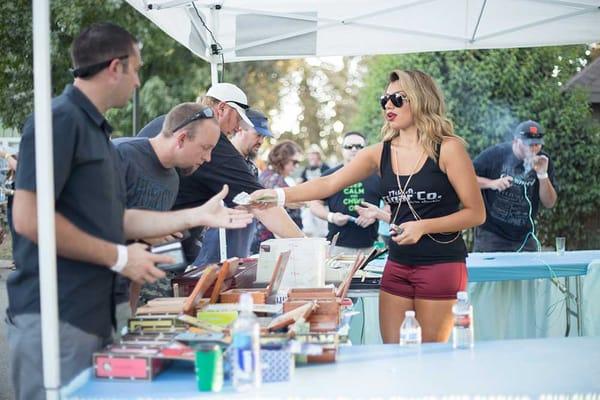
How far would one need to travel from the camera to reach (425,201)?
3410 millimetres

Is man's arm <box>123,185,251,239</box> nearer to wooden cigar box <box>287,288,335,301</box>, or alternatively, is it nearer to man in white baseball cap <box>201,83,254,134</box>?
wooden cigar box <box>287,288,335,301</box>

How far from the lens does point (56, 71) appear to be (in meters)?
10.4

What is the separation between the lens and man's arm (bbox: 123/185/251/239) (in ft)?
8.48

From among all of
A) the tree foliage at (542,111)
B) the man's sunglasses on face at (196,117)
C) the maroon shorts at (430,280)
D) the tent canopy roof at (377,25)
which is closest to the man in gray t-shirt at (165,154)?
the man's sunglasses on face at (196,117)

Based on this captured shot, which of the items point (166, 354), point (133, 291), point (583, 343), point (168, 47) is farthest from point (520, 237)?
point (168, 47)

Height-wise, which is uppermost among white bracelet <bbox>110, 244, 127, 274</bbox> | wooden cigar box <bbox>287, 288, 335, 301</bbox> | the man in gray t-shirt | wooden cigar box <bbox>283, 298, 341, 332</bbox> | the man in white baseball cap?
the man in white baseball cap

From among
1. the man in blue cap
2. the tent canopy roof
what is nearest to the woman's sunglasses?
the man in blue cap

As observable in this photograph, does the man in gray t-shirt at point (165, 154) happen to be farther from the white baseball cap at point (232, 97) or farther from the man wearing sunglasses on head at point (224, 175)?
the white baseball cap at point (232, 97)

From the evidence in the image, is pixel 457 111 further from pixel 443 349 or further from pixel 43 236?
pixel 43 236

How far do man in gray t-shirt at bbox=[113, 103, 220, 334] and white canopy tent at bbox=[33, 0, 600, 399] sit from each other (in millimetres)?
1848

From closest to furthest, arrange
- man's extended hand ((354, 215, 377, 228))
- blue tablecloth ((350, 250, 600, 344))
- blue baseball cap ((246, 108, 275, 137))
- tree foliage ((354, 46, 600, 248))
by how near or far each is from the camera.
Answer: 1. blue baseball cap ((246, 108, 275, 137))
2. blue tablecloth ((350, 250, 600, 344))
3. man's extended hand ((354, 215, 377, 228))
4. tree foliage ((354, 46, 600, 248))

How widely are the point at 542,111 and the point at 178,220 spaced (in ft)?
26.4

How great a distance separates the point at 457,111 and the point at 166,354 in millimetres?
8348

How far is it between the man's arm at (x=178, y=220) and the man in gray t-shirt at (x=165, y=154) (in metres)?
0.46
